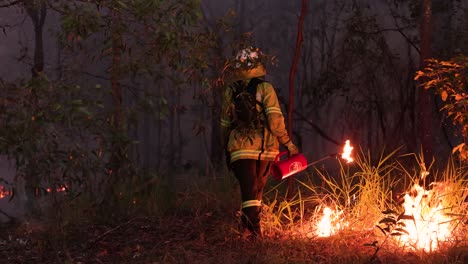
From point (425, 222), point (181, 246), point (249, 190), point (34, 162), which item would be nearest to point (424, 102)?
point (425, 222)

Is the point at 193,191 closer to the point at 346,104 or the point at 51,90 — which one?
the point at 51,90

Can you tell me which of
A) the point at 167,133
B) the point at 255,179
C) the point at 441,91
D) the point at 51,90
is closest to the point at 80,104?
the point at 51,90

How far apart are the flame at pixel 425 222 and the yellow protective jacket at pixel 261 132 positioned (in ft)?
4.39

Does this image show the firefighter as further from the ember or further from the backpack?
the ember

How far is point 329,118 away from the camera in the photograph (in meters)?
15.9

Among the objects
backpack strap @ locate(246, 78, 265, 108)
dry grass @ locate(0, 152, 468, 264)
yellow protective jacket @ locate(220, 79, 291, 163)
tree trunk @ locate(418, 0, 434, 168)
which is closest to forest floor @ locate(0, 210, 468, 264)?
dry grass @ locate(0, 152, 468, 264)

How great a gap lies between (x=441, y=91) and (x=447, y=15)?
8.11 meters

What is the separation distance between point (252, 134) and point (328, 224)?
1.15 metres

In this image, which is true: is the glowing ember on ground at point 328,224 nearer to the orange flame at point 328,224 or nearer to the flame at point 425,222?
the orange flame at point 328,224

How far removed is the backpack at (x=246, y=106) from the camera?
6086 mm

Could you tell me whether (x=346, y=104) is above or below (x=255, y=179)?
above

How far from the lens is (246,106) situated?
6.03 meters

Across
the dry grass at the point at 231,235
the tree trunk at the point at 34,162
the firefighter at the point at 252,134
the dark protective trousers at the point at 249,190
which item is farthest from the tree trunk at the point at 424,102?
the tree trunk at the point at 34,162

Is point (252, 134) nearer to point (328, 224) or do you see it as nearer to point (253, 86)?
point (253, 86)
